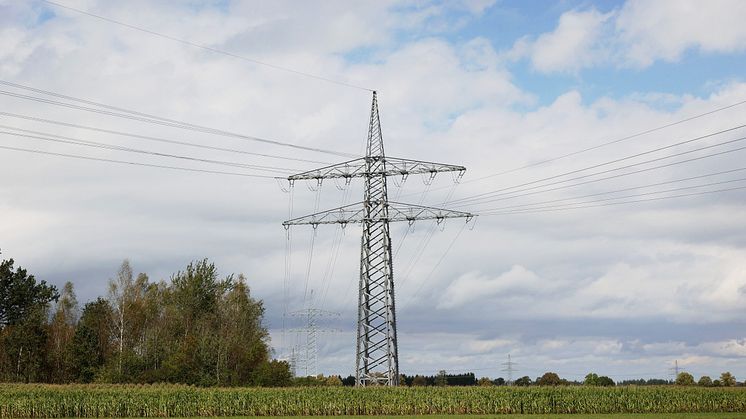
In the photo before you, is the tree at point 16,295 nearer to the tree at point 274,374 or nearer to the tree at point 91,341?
the tree at point 91,341

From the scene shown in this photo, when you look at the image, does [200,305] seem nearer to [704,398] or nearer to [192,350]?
[192,350]

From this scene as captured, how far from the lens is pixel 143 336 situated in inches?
3752

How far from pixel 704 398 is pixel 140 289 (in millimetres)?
67944

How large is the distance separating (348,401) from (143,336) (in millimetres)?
43603

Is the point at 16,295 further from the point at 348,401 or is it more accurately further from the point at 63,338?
the point at 348,401

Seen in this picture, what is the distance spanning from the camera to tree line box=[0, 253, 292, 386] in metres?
79.4

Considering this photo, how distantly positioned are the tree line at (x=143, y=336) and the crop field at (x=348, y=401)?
1583 cm

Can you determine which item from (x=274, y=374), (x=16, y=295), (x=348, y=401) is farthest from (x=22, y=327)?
(x=348, y=401)

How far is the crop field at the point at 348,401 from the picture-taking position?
5609 centimetres

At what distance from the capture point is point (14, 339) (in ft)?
286

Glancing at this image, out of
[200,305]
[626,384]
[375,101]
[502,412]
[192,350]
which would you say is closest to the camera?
[375,101]

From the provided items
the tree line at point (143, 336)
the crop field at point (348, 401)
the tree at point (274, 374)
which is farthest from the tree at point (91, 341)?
the crop field at point (348, 401)

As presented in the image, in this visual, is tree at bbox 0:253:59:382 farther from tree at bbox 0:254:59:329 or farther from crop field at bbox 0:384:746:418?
crop field at bbox 0:384:746:418

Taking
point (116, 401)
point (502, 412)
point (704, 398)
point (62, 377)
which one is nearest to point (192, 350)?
point (62, 377)
